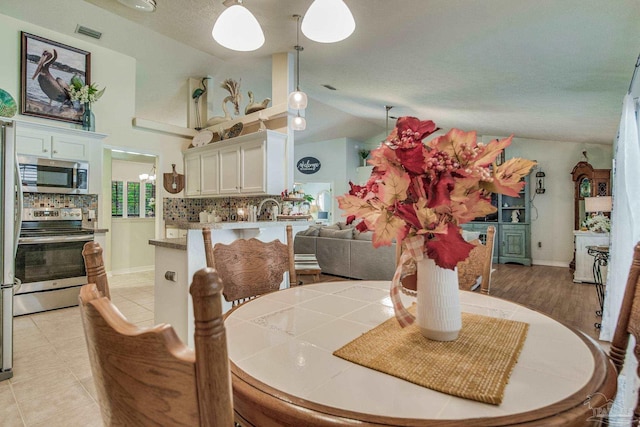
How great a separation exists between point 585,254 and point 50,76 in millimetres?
7748

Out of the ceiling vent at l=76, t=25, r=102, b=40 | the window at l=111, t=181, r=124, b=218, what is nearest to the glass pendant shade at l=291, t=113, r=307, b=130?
the ceiling vent at l=76, t=25, r=102, b=40

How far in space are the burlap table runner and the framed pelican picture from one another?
4.79 m

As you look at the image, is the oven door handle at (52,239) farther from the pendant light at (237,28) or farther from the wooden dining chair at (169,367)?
the wooden dining chair at (169,367)

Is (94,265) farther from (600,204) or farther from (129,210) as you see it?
(129,210)

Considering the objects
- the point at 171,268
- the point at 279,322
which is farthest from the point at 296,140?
the point at 279,322

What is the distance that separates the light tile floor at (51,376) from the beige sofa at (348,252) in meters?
2.66

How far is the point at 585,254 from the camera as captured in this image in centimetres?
488

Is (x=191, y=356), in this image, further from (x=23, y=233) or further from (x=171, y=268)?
(x=23, y=233)

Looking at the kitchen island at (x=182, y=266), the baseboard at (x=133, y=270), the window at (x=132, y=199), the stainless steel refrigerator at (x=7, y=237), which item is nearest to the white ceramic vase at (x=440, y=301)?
the kitchen island at (x=182, y=266)

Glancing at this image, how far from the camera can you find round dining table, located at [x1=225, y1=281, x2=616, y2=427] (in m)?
0.56

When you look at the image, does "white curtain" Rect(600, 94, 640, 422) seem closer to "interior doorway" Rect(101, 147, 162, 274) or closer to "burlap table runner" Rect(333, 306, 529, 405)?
"burlap table runner" Rect(333, 306, 529, 405)

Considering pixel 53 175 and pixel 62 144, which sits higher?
pixel 62 144

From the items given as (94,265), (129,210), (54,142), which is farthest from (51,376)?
(129,210)

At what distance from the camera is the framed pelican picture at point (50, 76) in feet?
12.3
